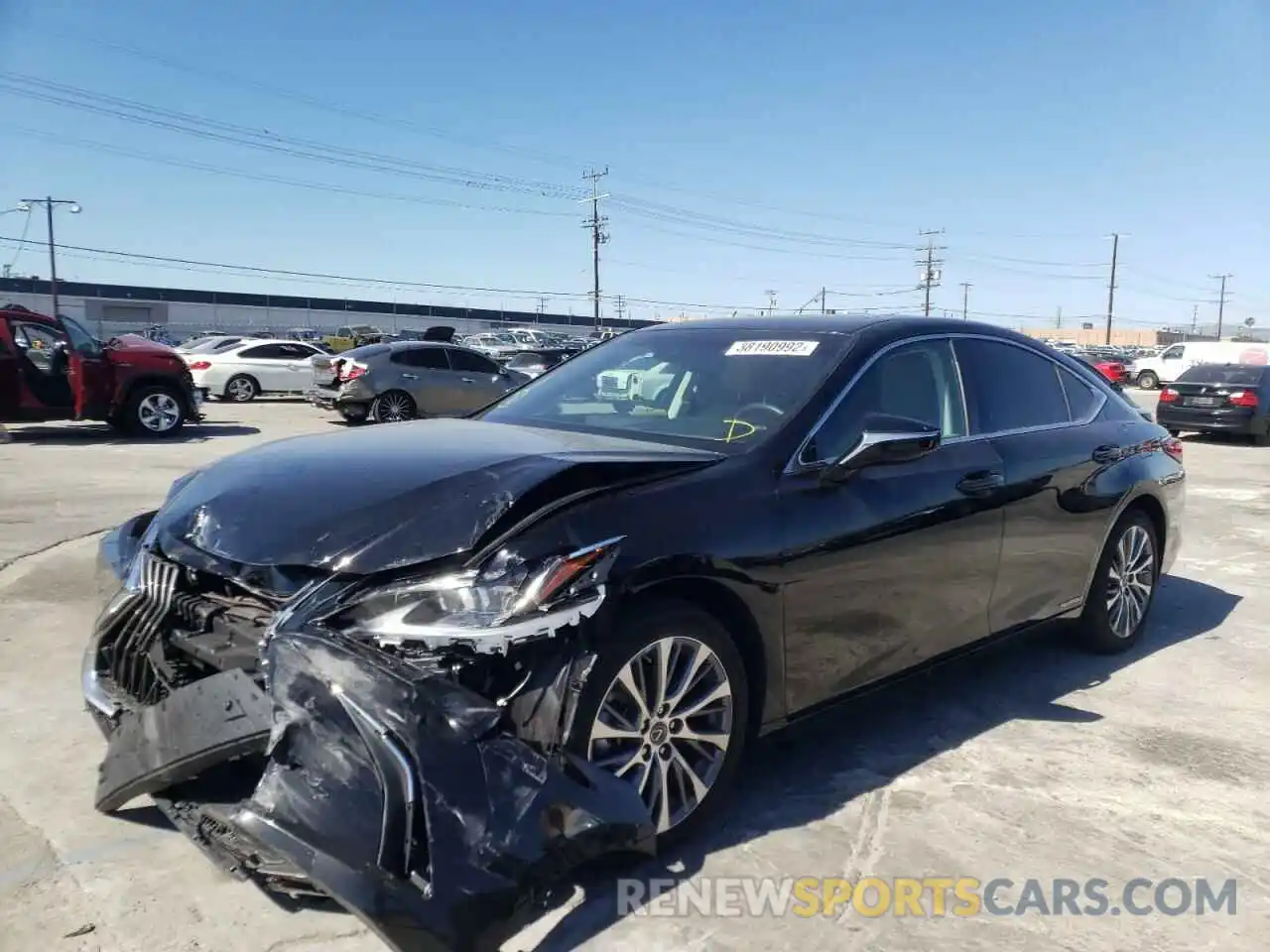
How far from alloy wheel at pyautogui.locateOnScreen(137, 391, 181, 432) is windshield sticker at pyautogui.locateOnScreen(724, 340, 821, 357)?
12775 mm

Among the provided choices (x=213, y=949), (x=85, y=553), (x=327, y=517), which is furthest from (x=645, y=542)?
(x=85, y=553)

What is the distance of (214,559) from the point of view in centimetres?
278

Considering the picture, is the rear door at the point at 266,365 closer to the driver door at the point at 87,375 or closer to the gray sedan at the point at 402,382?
the gray sedan at the point at 402,382

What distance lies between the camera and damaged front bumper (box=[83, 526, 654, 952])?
6.86ft

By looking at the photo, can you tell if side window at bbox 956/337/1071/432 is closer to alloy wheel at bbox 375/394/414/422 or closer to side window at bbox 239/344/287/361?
alloy wheel at bbox 375/394/414/422

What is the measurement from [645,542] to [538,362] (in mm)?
23509

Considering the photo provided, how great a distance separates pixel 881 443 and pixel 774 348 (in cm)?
76

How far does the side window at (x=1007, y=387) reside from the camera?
424cm

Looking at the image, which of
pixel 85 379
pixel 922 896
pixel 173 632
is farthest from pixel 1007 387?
pixel 85 379

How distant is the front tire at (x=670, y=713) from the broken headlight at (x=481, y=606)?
21 centimetres

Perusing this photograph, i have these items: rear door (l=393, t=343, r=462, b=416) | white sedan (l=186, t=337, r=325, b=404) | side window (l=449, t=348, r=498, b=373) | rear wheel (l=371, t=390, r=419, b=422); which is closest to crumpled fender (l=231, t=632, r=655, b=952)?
rear wheel (l=371, t=390, r=419, b=422)

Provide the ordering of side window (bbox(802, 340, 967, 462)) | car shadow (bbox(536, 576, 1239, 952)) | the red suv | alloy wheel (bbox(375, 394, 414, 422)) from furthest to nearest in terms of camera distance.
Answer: alloy wheel (bbox(375, 394, 414, 422)) < the red suv < side window (bbox(802, 340, 967, 462)) < car shadow (bbox(536, 576, 1239, 952))

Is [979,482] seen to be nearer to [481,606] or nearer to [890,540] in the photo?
[890,540]

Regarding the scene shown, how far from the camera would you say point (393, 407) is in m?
17.2
